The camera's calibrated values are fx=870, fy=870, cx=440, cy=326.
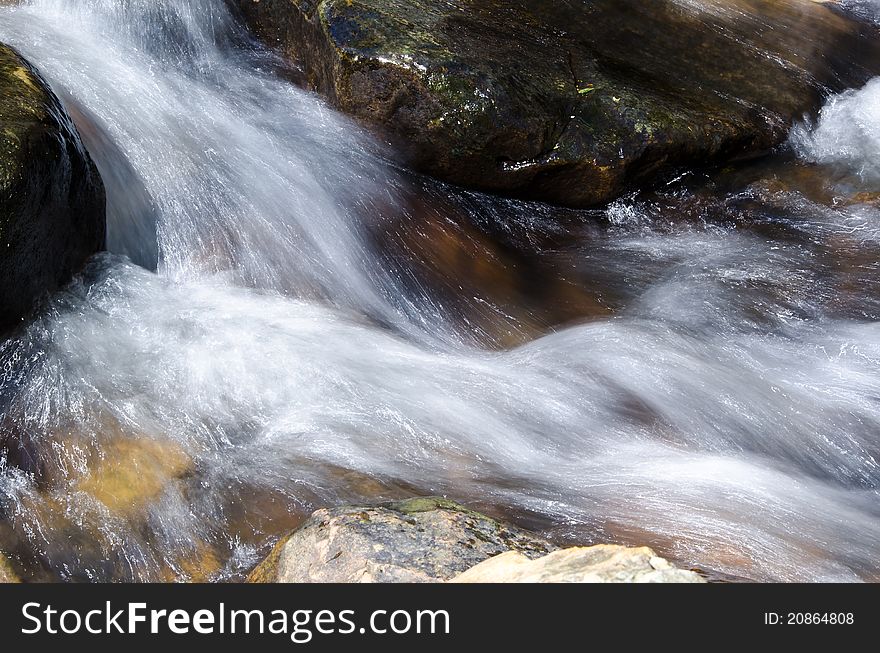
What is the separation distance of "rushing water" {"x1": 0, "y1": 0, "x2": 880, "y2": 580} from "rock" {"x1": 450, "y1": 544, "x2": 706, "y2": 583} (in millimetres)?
755

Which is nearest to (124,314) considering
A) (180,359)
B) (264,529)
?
(180,359)

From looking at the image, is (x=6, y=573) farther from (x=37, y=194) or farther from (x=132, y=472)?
(x=37, y=194)

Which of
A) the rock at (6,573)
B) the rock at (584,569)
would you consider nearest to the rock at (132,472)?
the rock at (6,573)

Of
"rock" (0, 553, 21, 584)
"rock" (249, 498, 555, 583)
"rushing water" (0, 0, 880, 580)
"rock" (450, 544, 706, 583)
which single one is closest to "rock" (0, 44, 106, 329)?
"rushing water" (0, 0, 880, 580)

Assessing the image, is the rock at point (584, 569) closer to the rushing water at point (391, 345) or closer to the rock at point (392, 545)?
the rock at point (392, 545)

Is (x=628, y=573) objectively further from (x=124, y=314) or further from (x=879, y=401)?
(x=124, y=314)

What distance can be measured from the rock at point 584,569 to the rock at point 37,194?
290 cm

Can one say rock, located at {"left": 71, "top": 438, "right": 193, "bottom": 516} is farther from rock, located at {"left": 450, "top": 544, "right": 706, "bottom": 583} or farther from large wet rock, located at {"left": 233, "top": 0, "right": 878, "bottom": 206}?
large wet rock, located at {"left": 233, "top": 0, "right": 878, "bottom": 206}

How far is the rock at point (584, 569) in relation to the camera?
261cm

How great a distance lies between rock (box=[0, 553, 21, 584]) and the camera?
3.58 meters

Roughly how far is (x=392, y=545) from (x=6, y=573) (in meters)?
1.72

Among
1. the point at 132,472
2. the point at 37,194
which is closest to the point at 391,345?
the point at 132,472

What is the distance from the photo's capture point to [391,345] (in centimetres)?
513
